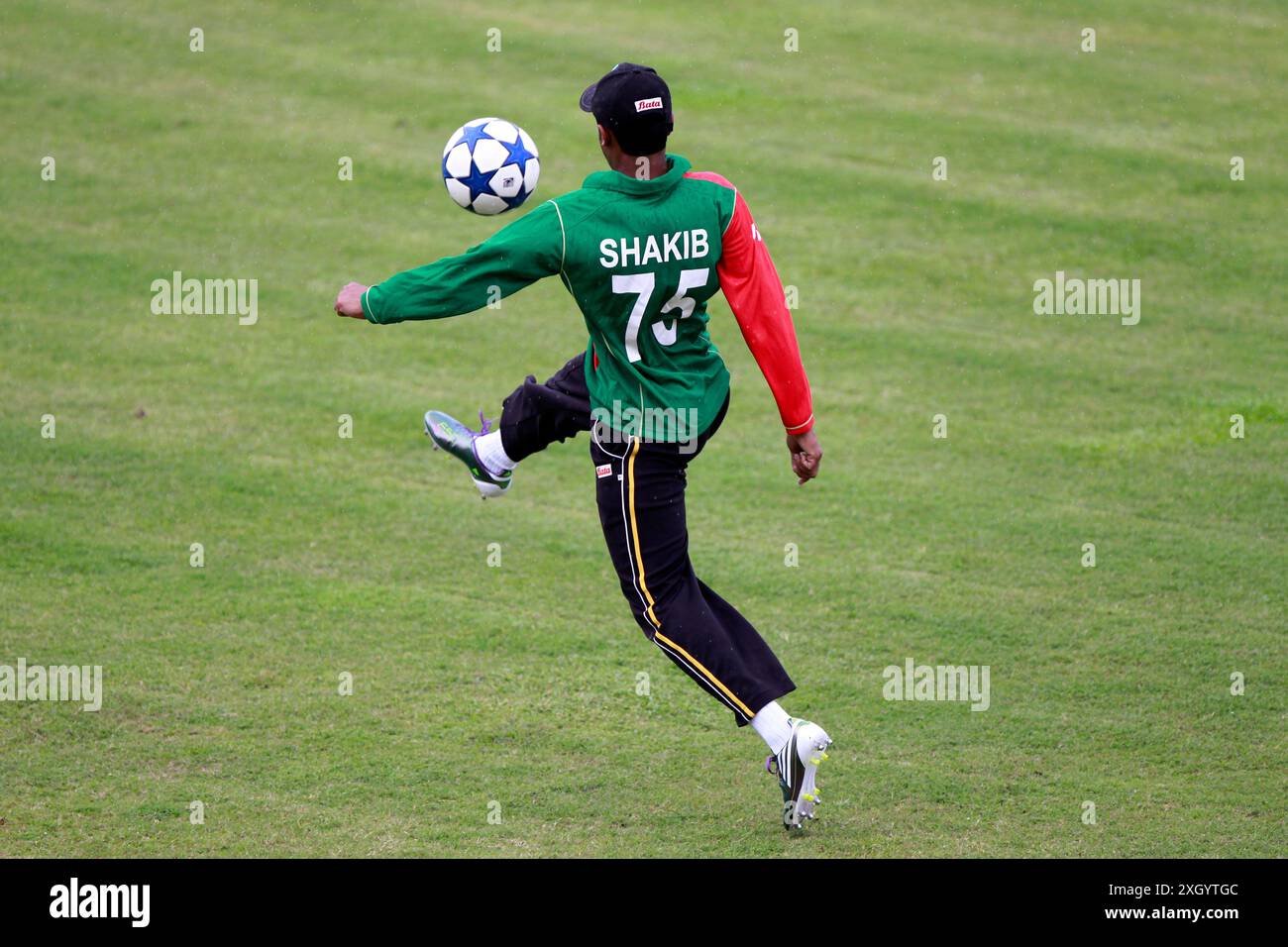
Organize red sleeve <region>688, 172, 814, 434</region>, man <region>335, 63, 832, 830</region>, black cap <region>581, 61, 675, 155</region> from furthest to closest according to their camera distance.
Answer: red sleeve <region>688, 172, 814, 434</region> → man <region>335, 63, 832, 830</region> → black cap <region>581, 61, 675, 155</region>

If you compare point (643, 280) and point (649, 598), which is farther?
point (649, 598)

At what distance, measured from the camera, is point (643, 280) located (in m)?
5.21

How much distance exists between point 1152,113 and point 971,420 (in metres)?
6.72

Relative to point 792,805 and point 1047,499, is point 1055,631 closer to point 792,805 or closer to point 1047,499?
point 1047,499

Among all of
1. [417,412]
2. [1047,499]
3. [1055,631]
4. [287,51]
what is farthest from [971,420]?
[287,51]

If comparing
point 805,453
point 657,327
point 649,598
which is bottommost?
point 649,598

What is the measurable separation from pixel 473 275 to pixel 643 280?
24.9 inches

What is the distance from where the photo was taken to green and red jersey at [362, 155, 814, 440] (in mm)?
5129
